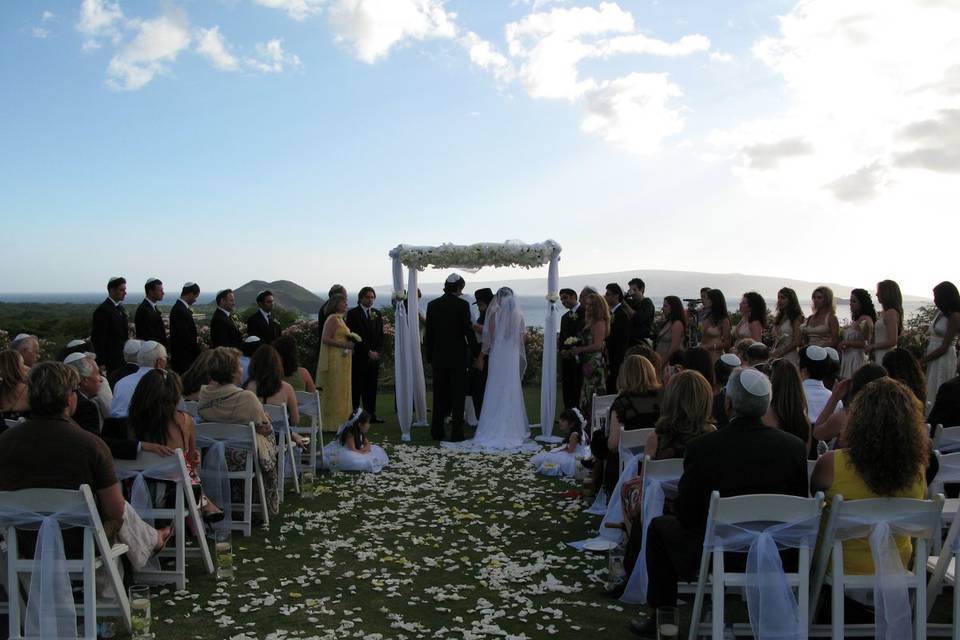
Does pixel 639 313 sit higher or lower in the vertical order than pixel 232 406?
higher

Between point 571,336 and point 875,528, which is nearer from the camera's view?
point 875,528

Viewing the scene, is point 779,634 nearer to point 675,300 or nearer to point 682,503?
point 682,503

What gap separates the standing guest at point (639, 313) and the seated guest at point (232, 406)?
5.78m

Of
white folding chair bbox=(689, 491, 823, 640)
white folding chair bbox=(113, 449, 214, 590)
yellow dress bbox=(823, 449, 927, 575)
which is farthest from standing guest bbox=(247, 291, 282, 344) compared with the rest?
yellow dress bbox=(823, 449, 927, 575)

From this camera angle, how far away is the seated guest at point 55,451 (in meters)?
3.90

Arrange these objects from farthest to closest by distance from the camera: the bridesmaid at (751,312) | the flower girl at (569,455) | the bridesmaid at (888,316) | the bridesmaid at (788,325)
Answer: the bridesmaid at (751,312) < the bridesmaid at (788,325) < the bridesmaid at (888,316) < the flower girl at (569,455)

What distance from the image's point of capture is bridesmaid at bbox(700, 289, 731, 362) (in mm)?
9898

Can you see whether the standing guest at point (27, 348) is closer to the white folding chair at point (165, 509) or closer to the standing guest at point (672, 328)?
the white folding chair at point (165, 509)

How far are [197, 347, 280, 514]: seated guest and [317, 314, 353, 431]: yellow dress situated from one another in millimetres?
3923

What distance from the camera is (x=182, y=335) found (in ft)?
34.8

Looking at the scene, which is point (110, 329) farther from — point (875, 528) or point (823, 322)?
point (875, 528)

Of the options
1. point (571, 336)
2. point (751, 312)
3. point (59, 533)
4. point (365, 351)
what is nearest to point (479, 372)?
point (571, 336)

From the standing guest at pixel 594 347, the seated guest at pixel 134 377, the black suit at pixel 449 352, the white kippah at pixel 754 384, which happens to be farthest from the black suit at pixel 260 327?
the white kippah at pixel 754 384

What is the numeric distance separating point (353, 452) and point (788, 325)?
5.48 meters
